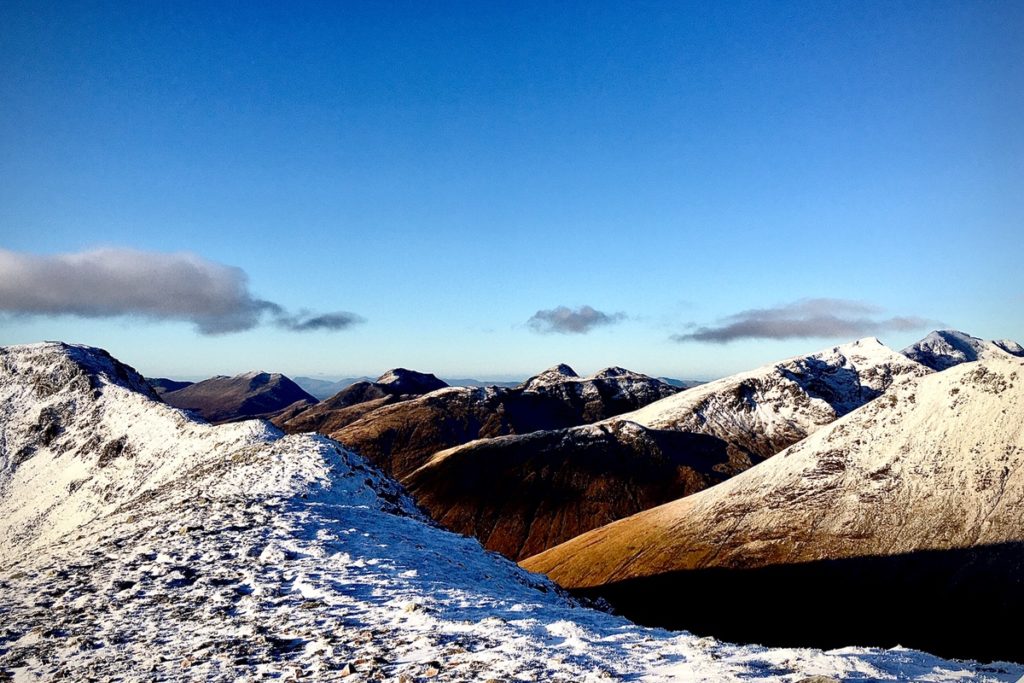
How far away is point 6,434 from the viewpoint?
A: 7900 cm

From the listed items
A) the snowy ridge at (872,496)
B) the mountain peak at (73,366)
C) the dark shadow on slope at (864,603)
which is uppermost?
the mountain peak at (73,366)

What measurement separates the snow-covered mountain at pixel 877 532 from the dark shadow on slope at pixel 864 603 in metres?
0.20

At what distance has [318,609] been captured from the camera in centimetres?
1537

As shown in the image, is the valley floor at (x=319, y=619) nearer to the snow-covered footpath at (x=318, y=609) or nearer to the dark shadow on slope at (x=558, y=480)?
the snow-covered footpath at (x=318, y=609)

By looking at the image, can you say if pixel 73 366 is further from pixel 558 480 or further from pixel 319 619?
pixel 558 480

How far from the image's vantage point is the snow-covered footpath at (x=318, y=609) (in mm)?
11672

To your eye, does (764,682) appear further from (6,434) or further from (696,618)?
(6,434)

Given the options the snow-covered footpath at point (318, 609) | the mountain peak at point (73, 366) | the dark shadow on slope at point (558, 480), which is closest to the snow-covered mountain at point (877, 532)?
the dark shadow on slope at point (558, 480)

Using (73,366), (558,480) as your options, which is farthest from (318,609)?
(558,480)

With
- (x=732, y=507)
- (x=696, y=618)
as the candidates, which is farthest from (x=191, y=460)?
(x=732, y=507)

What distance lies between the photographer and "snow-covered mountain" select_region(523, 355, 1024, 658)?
64.3 meters

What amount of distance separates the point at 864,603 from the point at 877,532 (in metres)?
15.4

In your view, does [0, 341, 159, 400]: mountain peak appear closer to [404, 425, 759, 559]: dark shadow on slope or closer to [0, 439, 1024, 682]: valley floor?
[404, 425, 759, 559]: dark shadow on slope

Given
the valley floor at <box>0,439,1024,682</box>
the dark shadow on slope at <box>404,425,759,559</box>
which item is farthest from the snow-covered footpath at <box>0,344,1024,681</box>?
the dark shadow on slope at <box>404,425,759,559</box>
